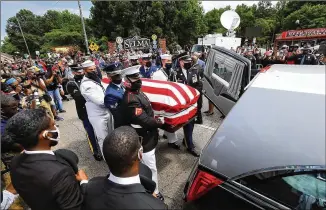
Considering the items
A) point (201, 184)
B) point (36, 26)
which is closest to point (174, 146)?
point (201, 184)

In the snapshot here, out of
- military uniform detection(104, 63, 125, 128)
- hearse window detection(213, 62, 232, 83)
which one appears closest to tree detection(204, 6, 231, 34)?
hearse window detection(213, 62, 232, 83)

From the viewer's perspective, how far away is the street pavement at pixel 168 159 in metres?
3.09

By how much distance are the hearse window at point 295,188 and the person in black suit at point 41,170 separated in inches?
45.0

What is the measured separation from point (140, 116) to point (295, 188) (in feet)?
5.49

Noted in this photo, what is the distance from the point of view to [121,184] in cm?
117

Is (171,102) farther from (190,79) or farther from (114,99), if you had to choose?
(190,79)

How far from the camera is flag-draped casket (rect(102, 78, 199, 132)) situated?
2.98 meters

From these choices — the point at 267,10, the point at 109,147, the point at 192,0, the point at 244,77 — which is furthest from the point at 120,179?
the point at 267,10

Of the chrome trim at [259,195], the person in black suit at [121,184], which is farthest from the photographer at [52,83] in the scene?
the chrome trim at [259,195]

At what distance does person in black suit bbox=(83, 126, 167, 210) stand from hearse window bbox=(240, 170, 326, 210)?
628 mm

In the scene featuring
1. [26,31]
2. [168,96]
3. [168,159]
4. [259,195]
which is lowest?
[168,159]

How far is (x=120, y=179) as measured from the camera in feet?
3.92

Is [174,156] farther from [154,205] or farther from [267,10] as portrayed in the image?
[267,10]

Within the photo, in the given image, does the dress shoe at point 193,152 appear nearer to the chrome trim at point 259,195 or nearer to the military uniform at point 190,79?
the military uniform at point 190,79
